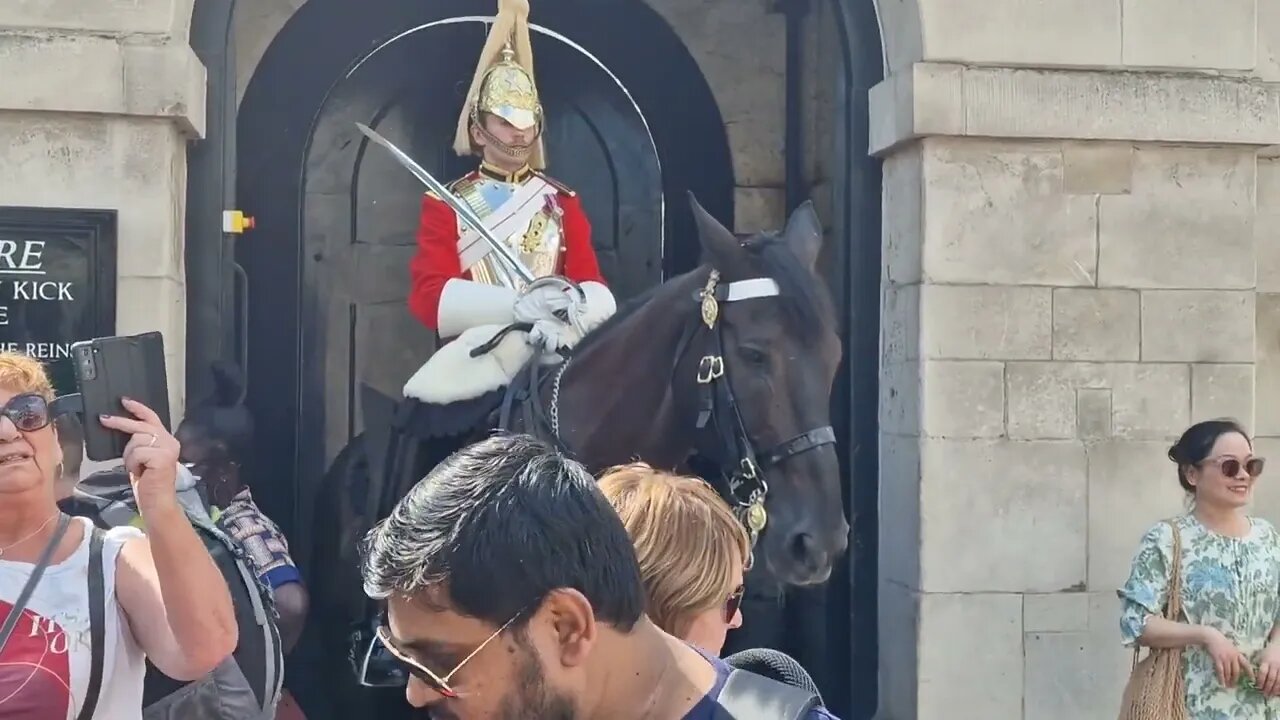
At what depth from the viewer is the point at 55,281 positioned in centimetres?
466

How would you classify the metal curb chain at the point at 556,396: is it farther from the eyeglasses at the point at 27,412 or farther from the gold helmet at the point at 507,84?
the eyeglasses at the point at 27,412

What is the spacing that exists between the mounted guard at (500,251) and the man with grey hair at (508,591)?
3262 millimetres

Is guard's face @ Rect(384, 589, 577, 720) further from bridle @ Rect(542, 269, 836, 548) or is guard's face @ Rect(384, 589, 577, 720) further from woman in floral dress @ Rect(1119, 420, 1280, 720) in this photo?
woman in floral dress @ Rect(1119, 420, 1280, 720)

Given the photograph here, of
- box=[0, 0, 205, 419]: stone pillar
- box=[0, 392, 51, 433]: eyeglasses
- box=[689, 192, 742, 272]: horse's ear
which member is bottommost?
box=[0, 392, 51, 433]: eyeglasses

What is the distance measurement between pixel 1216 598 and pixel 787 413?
4.20ft

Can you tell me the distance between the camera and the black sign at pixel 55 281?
4.62 meters

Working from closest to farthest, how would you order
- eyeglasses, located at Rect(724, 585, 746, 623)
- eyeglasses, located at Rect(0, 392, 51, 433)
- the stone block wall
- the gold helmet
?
eyeglasses, located at Rect(724, 585, 746, 623), eyeglasses, located at Rect(0, 392, 51, 433), the stone block wall, the gold helmet

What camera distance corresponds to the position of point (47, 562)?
2.67m

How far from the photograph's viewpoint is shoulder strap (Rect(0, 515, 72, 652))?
2590 mm

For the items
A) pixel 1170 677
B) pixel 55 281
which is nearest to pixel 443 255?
pixel 55 281

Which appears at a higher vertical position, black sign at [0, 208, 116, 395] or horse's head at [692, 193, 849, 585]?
black sign at [0, 208, 116, 395]

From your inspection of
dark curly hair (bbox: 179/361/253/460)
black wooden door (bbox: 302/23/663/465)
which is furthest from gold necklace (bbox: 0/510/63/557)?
black wooden door (bbox: 302/23/663/465)

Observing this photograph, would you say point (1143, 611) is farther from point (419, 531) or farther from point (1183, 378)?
point (419, 531)

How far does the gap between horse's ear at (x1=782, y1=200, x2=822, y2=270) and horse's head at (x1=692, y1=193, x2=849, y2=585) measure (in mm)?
186
